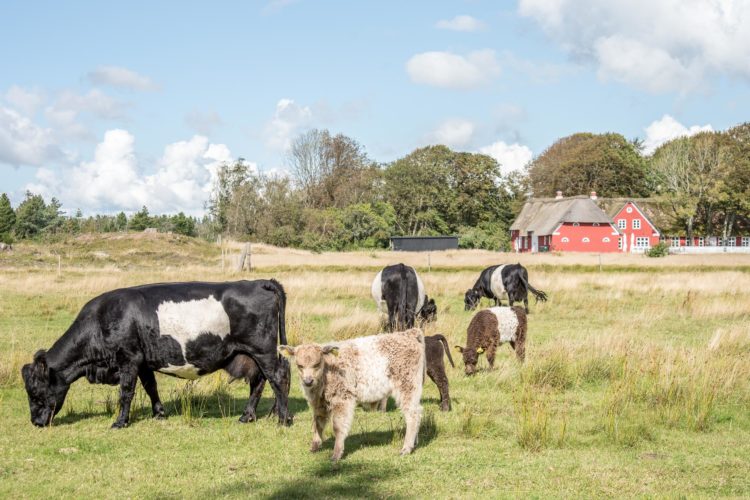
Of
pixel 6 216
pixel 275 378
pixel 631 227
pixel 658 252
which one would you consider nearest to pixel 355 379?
pixel 275 378

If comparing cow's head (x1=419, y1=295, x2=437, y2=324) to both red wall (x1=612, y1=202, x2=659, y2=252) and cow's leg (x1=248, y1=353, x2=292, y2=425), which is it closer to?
cow's leg (x1=248, y1=353, x2=292, y2=425)

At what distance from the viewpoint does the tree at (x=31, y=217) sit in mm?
73000

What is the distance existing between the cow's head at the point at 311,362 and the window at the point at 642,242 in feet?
267

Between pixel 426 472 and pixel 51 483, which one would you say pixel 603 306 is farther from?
pixel 51 483

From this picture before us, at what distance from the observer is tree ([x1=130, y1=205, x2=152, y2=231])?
86.8 m

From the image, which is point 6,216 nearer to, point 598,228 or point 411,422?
point 598,228

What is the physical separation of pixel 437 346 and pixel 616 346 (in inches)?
179

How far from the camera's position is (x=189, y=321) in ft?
29.8

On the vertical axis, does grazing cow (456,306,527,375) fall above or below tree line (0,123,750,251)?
below

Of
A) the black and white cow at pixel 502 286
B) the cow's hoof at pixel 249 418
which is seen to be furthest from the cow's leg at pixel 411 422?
the black and white cow at pixel 502 286

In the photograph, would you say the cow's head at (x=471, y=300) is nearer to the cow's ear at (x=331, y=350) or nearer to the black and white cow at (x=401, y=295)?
the black and white cow at (x=401, y=295)

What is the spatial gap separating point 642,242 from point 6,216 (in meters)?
69.8

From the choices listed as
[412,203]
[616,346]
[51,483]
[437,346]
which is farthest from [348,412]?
[412,203]

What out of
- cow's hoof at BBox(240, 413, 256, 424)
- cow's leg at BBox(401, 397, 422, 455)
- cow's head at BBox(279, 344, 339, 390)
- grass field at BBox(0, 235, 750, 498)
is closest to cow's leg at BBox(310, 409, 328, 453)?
grass field at BBox(0, 235, 750, 498)
